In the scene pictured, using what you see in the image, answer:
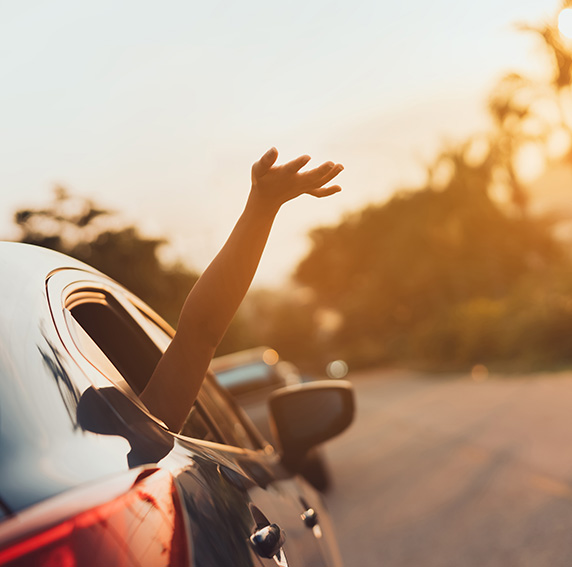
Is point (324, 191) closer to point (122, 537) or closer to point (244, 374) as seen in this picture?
point (122, 537)

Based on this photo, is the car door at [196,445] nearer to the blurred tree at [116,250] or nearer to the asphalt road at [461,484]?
the asphalt road at [461,484]

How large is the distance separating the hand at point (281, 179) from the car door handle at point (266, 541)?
2.29 ft

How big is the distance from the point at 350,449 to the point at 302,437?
10141mm

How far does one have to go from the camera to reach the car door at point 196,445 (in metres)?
1.22

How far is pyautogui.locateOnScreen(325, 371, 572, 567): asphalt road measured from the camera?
6133 millimetres

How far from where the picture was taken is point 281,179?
1.90 meters

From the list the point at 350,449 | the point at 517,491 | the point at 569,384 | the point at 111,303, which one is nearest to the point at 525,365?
the point at 569,384

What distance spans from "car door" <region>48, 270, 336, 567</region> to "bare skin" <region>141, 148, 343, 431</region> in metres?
0.12

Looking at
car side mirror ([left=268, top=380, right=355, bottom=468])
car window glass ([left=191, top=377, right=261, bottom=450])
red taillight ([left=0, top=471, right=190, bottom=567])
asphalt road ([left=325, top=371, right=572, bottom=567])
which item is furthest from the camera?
asphalt road ([left=325, top=371, right=572, bottom=567])

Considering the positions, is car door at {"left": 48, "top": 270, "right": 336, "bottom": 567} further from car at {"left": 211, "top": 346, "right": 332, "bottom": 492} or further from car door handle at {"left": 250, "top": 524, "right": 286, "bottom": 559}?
car at {"left": 211, "top": 346, "right": 332, "bottom": 492}

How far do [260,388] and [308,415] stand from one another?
8.16 m

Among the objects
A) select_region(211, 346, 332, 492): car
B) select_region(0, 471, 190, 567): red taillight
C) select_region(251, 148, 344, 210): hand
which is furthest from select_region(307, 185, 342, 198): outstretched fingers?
select_region(211, 346, 332, 492): car

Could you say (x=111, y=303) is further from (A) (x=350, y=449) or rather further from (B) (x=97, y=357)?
(A) (x=350, y=449)

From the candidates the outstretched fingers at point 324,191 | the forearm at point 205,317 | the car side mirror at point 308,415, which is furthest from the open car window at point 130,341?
the outstretched fingers at point 324,191
